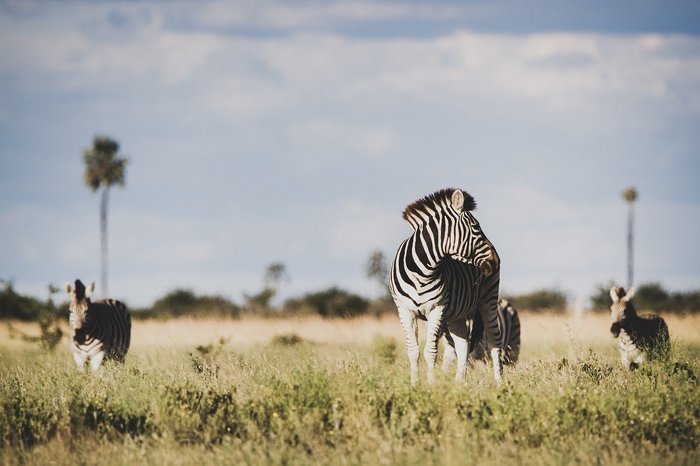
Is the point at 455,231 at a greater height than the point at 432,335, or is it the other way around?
the point at 455,231

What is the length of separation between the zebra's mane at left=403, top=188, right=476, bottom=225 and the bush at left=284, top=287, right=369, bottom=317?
98.4 feet

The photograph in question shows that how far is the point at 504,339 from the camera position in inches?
610

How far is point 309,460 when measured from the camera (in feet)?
26.0

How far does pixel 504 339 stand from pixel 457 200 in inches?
186

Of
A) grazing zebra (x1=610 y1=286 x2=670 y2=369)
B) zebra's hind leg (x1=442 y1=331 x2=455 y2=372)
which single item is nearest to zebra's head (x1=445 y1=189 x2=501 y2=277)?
zebra's hind leg (x1=442 y1=331 x2=455 y2=372)

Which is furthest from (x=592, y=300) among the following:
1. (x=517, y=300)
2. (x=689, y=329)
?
(x=689, y=329)

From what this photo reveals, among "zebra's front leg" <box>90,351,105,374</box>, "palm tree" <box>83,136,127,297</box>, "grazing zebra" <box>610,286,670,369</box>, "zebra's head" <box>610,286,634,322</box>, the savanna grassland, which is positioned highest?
"palm tree" <box>83,136,127,297</box>

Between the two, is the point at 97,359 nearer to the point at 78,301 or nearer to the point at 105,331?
the point at 105,331

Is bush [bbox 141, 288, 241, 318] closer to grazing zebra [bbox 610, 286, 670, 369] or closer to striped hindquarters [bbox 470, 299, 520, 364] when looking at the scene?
striped hindquarters [bbox 470, 299, 520, 364]

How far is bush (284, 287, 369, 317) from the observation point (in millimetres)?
45125

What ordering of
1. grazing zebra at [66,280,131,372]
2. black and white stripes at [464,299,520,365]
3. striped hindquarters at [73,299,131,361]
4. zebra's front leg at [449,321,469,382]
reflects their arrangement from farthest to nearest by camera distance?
striped hindquarters at [73,299,131,361] < grazing zebra at [66,280,131,372] < black and white stripes at [464,299,520,365] < zebra's front leg at [449,321,469,382]

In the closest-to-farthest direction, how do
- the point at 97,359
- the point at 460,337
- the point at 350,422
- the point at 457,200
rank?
the point at 350,422
the point at 457,200
the point at 460,337
the point at 97,359

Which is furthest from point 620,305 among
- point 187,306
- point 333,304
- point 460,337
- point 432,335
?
point 187,306

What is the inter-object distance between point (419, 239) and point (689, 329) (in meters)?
16.7
